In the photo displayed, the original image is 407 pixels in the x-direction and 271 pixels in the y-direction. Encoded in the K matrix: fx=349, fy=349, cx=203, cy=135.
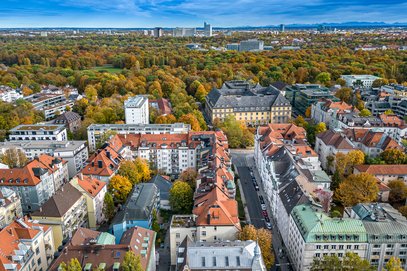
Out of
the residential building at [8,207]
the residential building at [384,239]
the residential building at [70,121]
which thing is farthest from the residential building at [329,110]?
the residential building at [8,207]

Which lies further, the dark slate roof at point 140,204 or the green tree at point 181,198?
the green tree at point 181,198

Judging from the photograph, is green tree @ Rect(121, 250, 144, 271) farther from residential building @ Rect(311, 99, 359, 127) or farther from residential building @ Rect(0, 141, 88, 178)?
residential building @ Rect(311, 99, 359, 127)

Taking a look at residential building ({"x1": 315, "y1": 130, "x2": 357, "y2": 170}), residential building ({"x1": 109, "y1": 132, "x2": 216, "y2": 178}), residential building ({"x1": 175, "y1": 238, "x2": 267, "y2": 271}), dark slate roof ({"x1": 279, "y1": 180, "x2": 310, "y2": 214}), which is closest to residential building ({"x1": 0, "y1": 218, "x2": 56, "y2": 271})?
residential building ({"x1": 175, "y1": 238, "x2": 267, "y2": 271})

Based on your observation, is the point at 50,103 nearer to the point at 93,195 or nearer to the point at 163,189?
the point at 163,189

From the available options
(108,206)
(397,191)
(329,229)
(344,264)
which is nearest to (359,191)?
(397,191)

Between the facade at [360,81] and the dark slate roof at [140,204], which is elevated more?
the facade at [360,81]

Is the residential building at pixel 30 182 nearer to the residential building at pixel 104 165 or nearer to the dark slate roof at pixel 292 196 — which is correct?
the residential building at pixel 104 165

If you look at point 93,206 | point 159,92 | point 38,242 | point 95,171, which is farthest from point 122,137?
point 159,92
